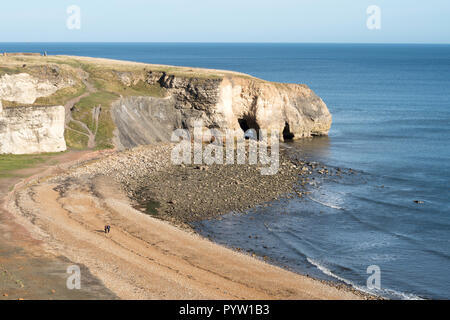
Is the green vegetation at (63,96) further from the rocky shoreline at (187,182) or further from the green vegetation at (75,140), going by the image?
the rocky shoreline at (187,182)

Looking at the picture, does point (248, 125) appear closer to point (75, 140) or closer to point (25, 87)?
point (75, 140)

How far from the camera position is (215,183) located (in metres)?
53.6

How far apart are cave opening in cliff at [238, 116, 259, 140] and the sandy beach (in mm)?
32149

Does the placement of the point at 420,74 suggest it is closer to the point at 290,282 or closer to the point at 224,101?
the point at 224,101

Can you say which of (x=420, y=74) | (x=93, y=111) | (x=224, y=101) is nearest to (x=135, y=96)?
(x=93, y=111)

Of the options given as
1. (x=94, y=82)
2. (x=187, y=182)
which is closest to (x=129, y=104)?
(x=94, y=82)

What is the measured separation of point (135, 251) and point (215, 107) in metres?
41.8

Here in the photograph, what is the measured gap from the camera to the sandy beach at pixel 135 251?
30438 mm

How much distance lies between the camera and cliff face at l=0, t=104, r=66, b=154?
57000mm

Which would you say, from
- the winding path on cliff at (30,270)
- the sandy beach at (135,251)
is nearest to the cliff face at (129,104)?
the sandy beach at (135,251)

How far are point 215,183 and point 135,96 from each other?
2722cm

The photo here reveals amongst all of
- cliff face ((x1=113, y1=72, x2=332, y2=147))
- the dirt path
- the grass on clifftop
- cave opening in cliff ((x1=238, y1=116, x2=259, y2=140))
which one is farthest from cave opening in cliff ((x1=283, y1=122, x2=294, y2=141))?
the dirt path

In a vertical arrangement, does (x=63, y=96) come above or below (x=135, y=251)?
above

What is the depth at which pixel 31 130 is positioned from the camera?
58469mm
